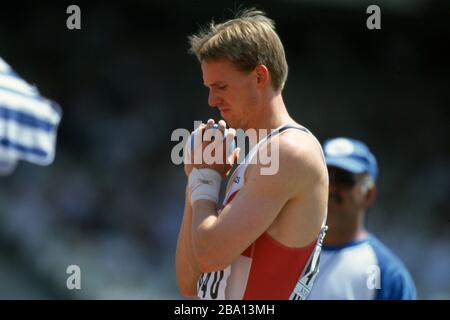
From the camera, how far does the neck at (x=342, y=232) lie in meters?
5.19

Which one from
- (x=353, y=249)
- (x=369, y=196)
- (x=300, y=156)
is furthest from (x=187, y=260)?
(x=369, y=196)

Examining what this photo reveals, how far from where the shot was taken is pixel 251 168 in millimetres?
2928

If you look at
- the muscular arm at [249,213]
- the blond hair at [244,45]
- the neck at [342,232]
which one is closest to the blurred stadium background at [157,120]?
the neck at [342,232]

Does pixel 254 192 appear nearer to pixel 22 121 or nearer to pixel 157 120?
pixel 22 121

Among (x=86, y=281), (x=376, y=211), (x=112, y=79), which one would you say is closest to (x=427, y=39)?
(x=376, y=211)

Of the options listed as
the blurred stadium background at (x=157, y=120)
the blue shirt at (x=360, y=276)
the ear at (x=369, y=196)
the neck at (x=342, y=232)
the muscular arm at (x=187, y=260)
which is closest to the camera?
the muscular arm at (x=187, y=260)

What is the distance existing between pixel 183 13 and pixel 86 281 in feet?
13.7

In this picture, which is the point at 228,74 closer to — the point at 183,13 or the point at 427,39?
the point at 183,13

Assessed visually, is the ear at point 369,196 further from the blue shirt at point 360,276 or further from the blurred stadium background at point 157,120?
the blurred stadium background at point 157,120

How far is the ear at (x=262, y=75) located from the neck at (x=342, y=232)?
2.30 m

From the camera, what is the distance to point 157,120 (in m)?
11.2
